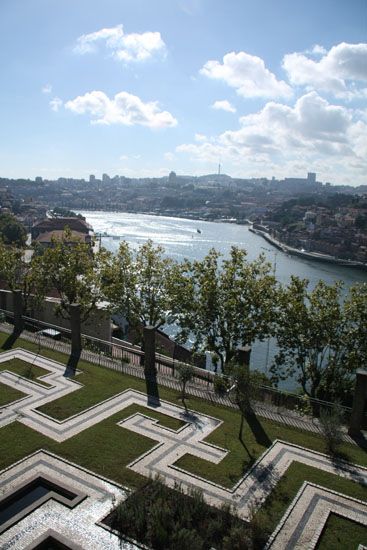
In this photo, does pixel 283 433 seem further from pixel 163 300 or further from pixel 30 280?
pixel 30 280

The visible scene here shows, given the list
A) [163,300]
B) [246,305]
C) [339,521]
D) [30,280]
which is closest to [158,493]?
[339,521]

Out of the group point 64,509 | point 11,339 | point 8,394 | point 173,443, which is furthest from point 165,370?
point 64,509

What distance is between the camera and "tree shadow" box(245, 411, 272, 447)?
1559cm

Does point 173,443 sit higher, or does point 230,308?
point 230,308

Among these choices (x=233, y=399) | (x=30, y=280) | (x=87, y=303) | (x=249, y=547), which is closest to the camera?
(x=249, y=547)

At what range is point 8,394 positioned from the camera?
1791 cm

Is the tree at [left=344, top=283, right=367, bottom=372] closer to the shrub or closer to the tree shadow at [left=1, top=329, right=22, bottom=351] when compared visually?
the shrub

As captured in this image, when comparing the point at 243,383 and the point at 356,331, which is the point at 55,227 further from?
the point at 243,383

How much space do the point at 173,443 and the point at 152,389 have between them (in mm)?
4112

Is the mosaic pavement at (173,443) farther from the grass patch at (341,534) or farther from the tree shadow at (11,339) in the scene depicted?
the tree shadow at (11,339)

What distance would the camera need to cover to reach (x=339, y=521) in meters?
12.0

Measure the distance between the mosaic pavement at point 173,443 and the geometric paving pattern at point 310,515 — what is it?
830 millimetres

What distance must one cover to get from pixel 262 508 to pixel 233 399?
20.9 feet

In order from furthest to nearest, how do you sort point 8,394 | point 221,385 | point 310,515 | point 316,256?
point 316,256, point 221,385, point 8,394, point 310,515
